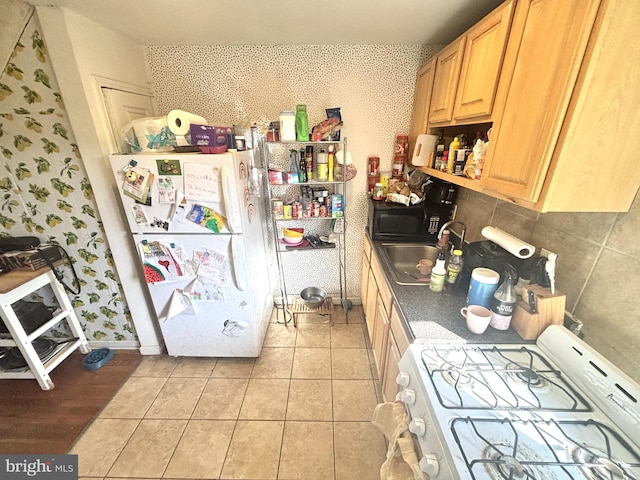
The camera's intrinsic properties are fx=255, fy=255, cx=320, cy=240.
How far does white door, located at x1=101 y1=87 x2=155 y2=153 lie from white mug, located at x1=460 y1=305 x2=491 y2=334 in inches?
85.7

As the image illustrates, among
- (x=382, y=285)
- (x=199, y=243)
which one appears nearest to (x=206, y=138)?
(x=199, y=243)

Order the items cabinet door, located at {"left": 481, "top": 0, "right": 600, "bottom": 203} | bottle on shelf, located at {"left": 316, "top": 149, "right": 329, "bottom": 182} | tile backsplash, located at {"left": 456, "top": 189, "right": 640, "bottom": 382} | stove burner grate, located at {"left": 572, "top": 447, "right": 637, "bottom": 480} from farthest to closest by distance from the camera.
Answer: bottle on shelf, located at {"left": 316, "top": 149, "right": 329, "bottom": 182}, tile backsplash, located at {"left": 456, "top": 189, "right": 640, "bottom": 382}, cabinet door, located at {"left": 481, "top": 0, "right": 600, "bottom": 203}, stove burner grate, located at {"left": 572, "top": 447, "right": 637, "bottom": 480}

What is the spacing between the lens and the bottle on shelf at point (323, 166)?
1.96 m

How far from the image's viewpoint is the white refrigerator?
1.47m

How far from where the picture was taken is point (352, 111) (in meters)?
2.04

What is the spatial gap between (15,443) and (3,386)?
1.98ft

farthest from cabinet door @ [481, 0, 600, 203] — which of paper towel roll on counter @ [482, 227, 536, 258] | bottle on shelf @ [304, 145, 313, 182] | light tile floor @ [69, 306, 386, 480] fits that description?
light tile floor @ [69, 306, 386, 480]

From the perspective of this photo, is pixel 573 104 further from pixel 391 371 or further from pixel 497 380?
pixel 391 371

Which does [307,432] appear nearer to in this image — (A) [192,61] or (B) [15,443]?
(B) [15,443]

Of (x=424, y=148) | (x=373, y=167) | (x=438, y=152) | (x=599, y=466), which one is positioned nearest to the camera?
(x=599, y=466)

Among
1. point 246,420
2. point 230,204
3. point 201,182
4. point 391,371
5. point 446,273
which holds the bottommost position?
point 246,420

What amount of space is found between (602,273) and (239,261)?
67.2 inches

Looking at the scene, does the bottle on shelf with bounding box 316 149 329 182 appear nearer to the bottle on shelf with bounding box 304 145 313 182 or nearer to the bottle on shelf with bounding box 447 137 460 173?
the bottle on shelf with bounding box 304 145 313 182

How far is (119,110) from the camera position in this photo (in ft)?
5.40
